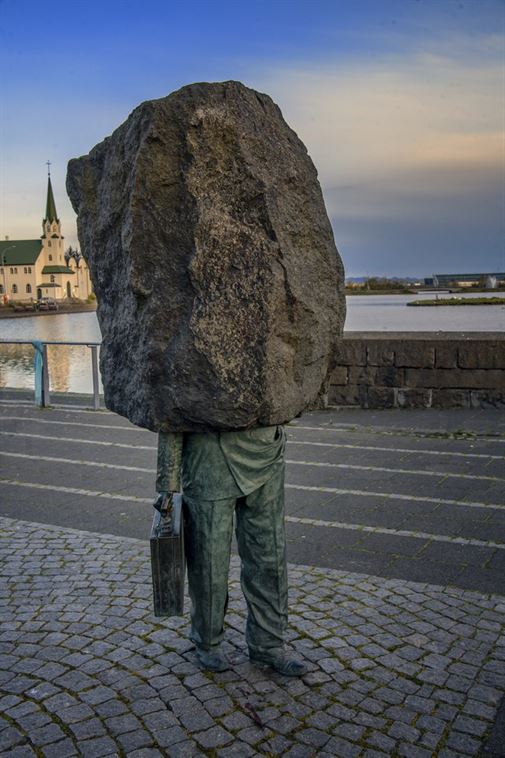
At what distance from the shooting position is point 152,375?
3.78 m

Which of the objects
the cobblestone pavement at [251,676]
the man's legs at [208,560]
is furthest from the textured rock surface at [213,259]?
the cobblestone pavement at [251,676]

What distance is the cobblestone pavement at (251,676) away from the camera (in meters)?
3.53

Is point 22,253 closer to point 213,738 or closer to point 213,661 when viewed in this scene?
point 213,661

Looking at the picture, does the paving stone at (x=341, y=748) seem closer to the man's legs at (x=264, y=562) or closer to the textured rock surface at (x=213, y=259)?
the man's legs at (x=264, y=562)

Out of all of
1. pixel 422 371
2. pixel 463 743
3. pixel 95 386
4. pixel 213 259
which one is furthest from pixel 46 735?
pixel 422 371

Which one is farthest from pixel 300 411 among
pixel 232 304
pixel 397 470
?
pixel 397 470

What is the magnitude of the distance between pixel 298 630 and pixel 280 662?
58cm

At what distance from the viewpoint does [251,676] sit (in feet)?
13.4

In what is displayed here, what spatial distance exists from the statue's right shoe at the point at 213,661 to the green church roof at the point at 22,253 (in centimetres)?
13256

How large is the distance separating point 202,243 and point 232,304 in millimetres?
300

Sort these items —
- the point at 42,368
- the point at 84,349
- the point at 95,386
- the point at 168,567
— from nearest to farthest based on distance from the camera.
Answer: the point at 168,567 < the point at 95,386 < the point at 42,368 < the point at 84,349

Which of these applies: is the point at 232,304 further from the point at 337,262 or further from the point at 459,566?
the point at 459,566

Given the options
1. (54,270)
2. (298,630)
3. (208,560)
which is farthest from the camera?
(54,270)

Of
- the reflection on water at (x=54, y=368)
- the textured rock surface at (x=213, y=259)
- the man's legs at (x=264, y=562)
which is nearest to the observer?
the textured rock surface at (x=213, y=259)
